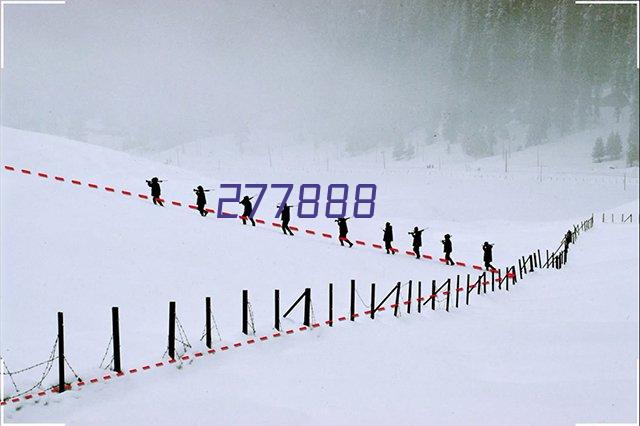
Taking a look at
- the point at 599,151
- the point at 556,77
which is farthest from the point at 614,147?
the point at 556,77

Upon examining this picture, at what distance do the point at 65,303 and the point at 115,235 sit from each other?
600 centimetres

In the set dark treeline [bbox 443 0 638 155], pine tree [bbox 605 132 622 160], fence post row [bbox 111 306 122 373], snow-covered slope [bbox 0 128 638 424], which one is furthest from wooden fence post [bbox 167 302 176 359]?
dark treeline [bbox 443 0 638 155]

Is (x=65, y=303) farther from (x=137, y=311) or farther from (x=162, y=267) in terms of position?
(x=162, y=267)

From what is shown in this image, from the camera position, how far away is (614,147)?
407ft

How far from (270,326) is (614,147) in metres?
132

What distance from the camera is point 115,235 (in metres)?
19.6

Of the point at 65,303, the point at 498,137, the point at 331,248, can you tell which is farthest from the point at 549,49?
the point at 65,303

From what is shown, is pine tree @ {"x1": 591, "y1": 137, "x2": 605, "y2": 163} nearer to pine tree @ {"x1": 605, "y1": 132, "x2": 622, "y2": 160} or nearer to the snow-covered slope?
pine tree @ {"x1": 605, "y1": 132, "x2": 622, "y2": 160}

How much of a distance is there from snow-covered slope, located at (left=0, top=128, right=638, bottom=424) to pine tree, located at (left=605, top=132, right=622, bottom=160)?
10717 centimetres

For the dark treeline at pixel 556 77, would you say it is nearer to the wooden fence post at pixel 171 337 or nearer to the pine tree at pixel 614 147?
the pine tree at pixel 614 147

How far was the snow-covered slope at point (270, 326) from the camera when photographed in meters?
9.30

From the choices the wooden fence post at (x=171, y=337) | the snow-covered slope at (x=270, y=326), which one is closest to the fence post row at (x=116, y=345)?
the snow-covered slope at (x=270, y=326)

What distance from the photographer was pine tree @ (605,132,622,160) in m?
123

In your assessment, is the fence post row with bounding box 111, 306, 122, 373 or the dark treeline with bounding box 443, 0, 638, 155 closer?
the fence post row with bounding box 111, 306, 122, 373
